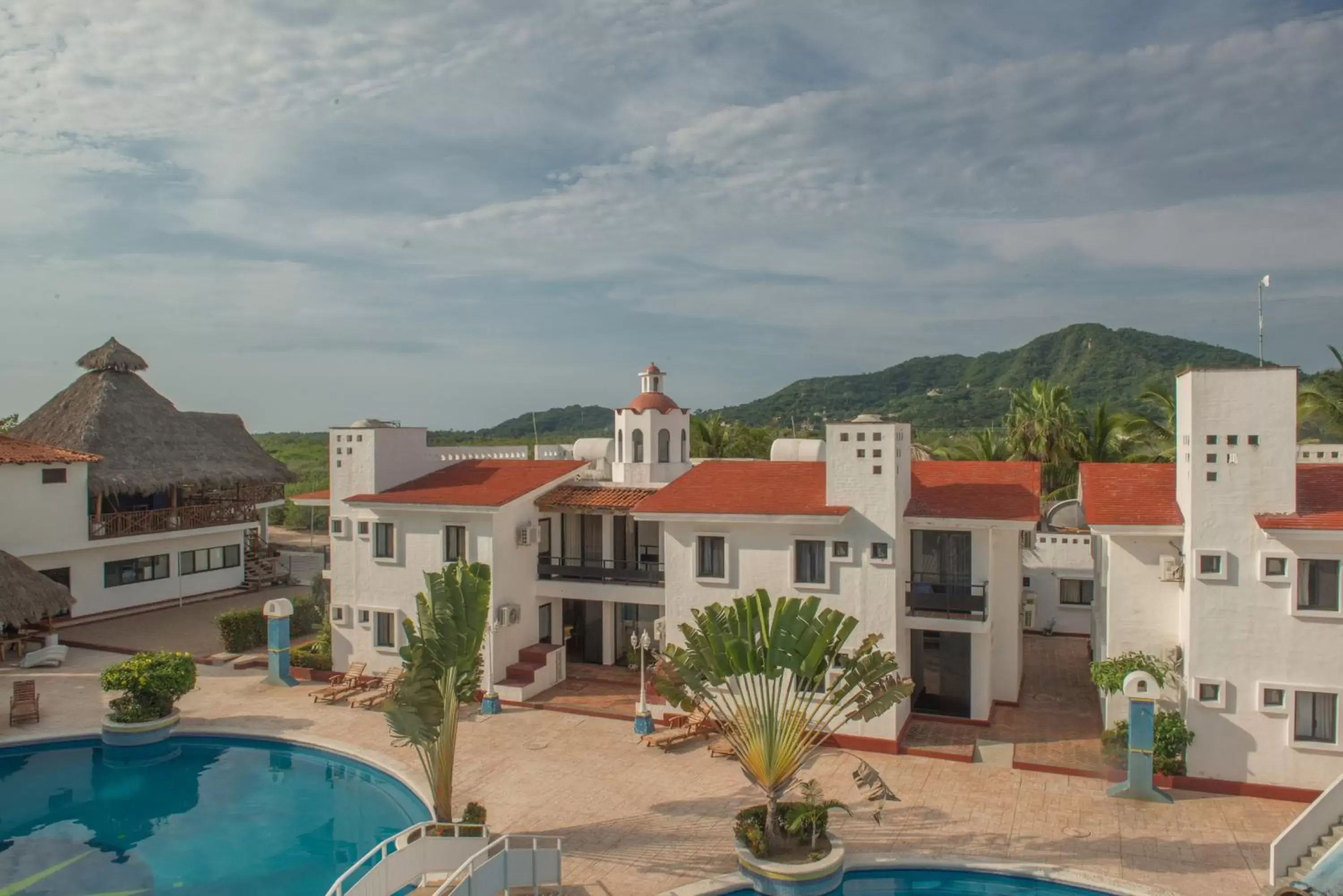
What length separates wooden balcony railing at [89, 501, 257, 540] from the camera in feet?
111

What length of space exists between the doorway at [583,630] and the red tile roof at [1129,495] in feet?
46.1

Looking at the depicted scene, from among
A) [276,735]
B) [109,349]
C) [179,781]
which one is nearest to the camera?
[179,781]

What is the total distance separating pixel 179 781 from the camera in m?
Result: 20.0

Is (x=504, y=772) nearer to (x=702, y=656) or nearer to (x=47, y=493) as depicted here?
(x=702, y=656)

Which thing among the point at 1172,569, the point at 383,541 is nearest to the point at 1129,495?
the point at 1172,569

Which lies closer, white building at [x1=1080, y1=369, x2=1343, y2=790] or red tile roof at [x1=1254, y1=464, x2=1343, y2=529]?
red tile roof at [x1=1254, y1=464, x2=1343, y2=529]

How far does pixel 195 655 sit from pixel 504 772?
15.0 meters

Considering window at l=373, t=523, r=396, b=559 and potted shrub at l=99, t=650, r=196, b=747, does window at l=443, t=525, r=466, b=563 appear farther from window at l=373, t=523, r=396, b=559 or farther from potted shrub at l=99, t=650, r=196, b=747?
potted shrub at l=99, t=650, r=196, b=747

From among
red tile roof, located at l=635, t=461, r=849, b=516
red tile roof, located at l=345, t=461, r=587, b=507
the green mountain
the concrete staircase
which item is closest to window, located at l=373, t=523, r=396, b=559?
red tile roof, located at l=345, t=461, r=587, b=507

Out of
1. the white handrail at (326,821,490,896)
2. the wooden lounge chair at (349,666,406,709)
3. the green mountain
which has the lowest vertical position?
the wooden lounge chair at (349,666,406,709)

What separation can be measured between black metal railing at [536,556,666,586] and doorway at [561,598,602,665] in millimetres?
1629

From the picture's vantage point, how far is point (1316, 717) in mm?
16859

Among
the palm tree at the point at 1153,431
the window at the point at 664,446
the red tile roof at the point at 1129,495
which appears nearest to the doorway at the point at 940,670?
the red tile roof at the point at 1129,495

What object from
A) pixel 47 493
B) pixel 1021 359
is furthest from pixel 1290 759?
pixel 1021 359
